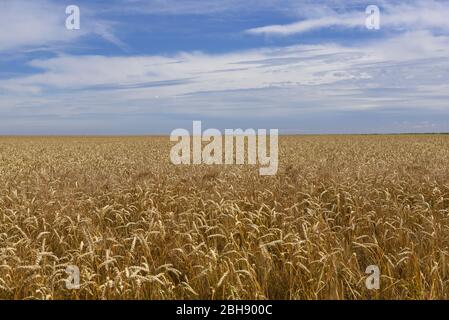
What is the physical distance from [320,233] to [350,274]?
0.99m

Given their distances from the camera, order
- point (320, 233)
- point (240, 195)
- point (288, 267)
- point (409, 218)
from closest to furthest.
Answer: point (288, 267)
point (320, 233)
point (409, 218)
point (240, 195)

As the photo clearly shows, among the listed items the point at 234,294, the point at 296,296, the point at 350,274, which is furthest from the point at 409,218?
the point at 234,294

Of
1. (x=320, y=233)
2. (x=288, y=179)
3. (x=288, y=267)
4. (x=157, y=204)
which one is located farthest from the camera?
(x=288, y=179)

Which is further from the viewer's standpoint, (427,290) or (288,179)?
(288,179)

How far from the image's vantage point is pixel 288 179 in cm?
1007

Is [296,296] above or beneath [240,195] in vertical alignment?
beneath

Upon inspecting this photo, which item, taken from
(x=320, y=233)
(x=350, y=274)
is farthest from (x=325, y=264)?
(x=320, y=233)

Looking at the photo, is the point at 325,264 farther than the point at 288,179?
No

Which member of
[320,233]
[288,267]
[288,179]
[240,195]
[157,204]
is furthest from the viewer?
[288,179]
